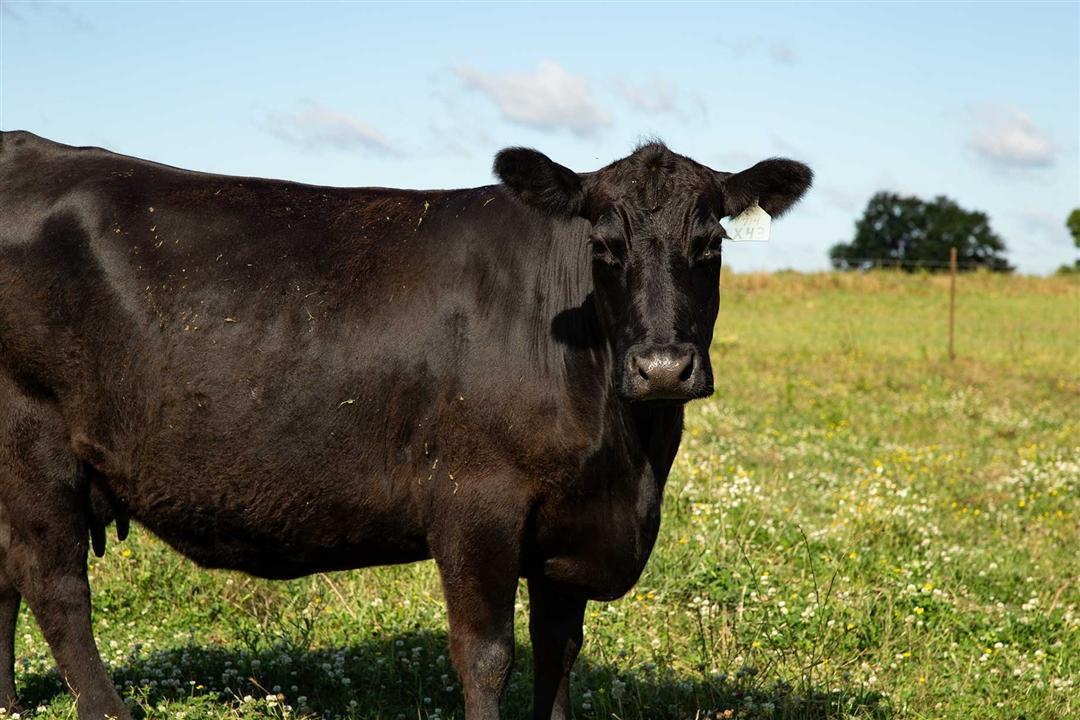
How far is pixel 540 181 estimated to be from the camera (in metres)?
5.36

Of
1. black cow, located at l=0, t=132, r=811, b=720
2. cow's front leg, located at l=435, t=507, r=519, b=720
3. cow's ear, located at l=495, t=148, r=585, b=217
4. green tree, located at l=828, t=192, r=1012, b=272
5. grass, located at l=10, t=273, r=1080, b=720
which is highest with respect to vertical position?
green tree, located at l=828, t=192, r=1012, b=272

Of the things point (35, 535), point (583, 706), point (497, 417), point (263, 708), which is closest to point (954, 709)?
point (583, 706)

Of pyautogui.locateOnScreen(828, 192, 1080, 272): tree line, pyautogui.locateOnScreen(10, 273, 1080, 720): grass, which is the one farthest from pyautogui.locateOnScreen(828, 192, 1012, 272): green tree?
pyautogui.locateOnScreen(10, 273, 1080, 720): grass

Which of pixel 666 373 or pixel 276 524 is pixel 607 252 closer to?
pixel 666 373

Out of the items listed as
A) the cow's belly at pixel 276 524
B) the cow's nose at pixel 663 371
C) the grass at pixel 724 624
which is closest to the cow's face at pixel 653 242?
the cow's nose at pixel 663 371

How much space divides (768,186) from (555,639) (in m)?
2.44

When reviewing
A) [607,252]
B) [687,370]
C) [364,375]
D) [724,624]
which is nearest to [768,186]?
[607,252]

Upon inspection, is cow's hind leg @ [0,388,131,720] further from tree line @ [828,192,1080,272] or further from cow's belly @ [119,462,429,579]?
tree line @ [828,192,1080,272]

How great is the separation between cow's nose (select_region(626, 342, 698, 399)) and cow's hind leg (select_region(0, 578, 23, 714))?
377cm

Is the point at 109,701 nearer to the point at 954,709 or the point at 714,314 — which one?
the point at 714,314

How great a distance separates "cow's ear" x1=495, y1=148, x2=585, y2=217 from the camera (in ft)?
17.3

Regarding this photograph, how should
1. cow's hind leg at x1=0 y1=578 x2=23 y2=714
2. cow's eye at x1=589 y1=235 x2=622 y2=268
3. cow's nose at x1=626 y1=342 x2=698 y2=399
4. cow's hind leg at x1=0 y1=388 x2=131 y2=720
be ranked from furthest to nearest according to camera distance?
cow's hind leg at x1=0 y1=578 x2=23 y2=714
cow's hind leg at x1=0 y1=388 x2=131 y2=720
cow's eye at x1=589 y1=235 x2=622 y2=268
cow's nose at x1=626 y1=342 x2=698 y2=399

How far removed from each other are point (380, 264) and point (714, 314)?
5.19 ft

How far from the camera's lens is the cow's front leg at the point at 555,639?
5938 mm
